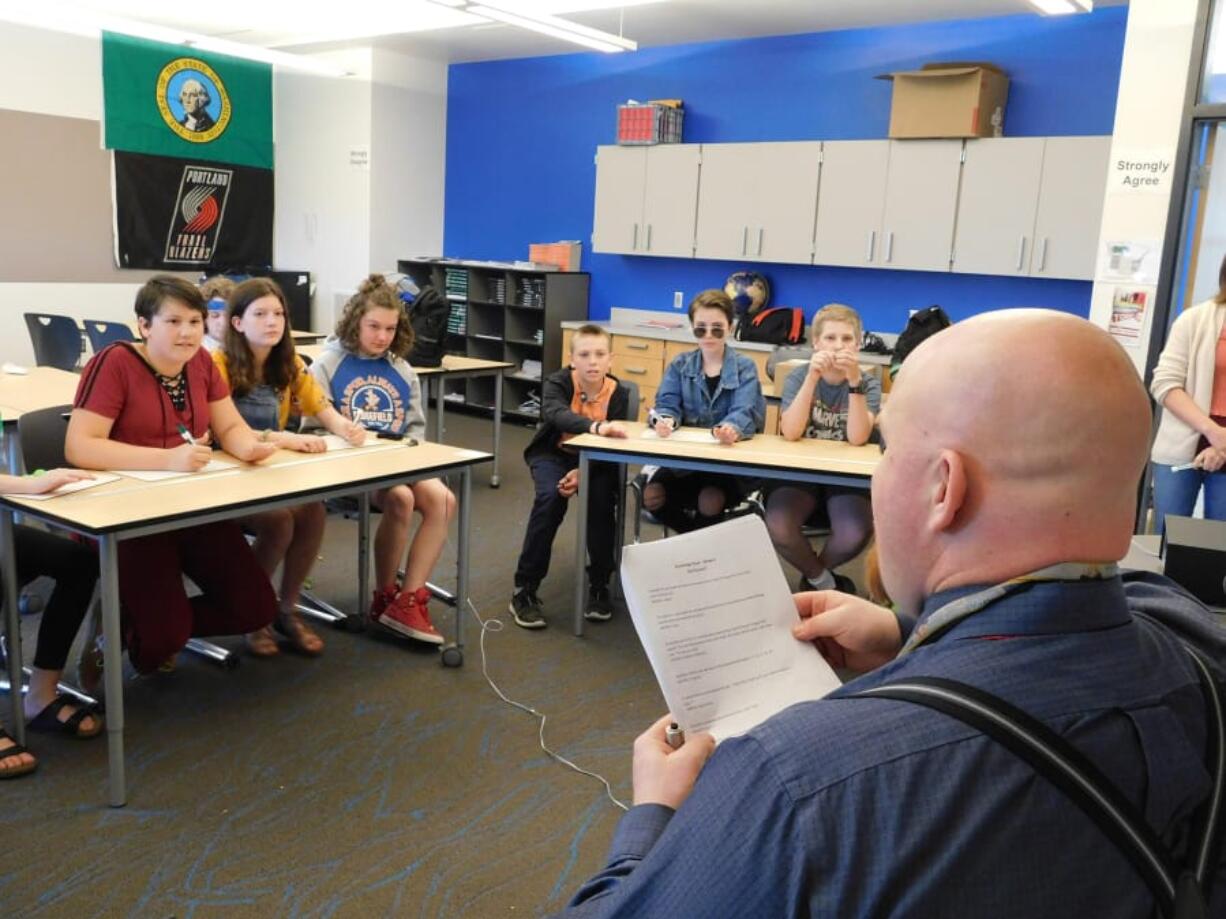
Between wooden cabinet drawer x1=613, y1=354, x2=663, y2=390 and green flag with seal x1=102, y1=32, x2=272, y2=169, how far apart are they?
12.4ft

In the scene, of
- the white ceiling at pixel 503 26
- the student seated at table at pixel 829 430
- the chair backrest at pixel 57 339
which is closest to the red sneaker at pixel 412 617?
the student seated at table at pixel 829 430

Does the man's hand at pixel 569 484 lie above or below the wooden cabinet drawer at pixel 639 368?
below

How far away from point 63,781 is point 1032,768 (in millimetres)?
2530

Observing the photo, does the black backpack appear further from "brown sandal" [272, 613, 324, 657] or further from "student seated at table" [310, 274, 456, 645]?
"brown sandal" [272, 613, 324, 657]

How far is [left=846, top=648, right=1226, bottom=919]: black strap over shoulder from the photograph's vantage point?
68 cm

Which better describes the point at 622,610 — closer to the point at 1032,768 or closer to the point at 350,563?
the point at 350,563

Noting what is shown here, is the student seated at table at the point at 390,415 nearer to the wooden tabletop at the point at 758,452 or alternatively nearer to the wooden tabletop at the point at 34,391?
the wooden tabletop at the point at 758,452

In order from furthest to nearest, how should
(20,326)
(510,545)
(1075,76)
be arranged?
(20,326), (1075,76), (510,545)

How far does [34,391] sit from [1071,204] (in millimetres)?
5199

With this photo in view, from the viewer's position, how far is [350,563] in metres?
4.34

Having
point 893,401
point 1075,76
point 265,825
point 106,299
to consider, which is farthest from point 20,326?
point 893,401

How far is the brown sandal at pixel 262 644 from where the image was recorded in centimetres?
332

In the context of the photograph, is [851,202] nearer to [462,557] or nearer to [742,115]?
[742,115]

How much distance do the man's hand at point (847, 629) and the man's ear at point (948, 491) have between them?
35 centimetres
